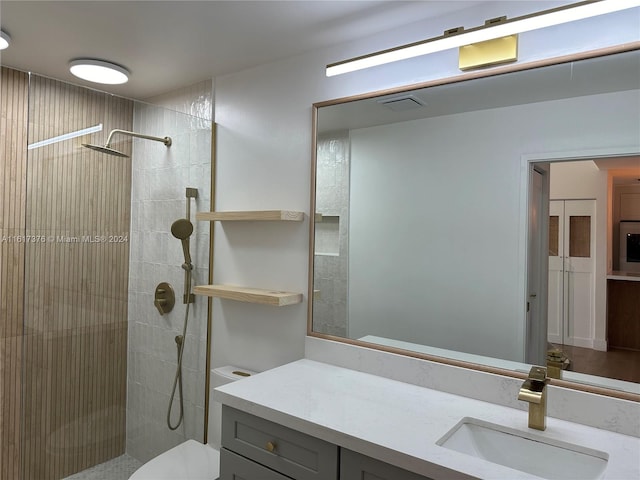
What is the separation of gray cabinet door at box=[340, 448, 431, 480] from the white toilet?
3.39 ft

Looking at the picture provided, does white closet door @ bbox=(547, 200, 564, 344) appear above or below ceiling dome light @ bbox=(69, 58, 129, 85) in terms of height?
below

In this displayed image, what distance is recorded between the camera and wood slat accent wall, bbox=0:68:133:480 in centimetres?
196

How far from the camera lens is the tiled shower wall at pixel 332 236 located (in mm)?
1972

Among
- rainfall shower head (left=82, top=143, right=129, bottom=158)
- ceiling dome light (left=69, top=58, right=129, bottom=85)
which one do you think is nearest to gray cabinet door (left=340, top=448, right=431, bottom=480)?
rainfall shower head (left=82, top=143, right=129, bottom=158)

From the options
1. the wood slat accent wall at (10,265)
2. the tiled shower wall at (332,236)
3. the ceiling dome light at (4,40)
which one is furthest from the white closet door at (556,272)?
the wood slat accent wall at (10,265)

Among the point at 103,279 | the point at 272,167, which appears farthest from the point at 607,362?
the point at 103,279

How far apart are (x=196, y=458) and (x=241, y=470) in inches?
31.2

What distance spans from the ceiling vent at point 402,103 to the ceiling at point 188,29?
0.30 metres

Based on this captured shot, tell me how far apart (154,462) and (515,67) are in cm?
236

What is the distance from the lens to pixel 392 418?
1362 millimetres

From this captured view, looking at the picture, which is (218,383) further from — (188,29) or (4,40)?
(4,40)

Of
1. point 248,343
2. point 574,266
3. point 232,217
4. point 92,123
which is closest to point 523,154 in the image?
point 574,266

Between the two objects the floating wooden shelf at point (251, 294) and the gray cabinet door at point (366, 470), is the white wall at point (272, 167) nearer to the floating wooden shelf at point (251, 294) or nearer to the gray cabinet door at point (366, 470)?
the floating wooden shelf at point (251, 294)

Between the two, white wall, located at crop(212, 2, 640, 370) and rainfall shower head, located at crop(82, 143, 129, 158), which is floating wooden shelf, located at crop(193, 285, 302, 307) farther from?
rainfall shower head, located at crop(82, 143, 129, 158)
